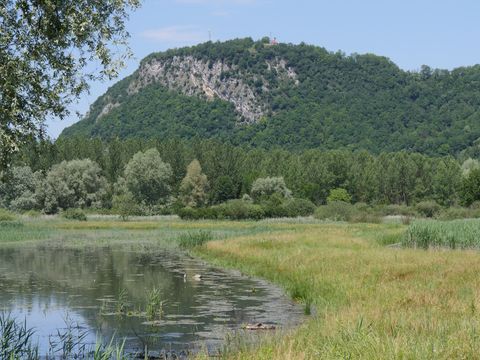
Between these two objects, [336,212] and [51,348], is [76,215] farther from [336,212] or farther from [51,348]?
[51,348]

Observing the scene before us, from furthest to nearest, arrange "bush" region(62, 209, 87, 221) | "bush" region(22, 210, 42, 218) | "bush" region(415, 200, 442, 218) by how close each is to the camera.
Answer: "bush" region(415, 200, 442, 218), "bush" region(22, 210, 42, 218), "bush" region(62, 209, 87, 221)

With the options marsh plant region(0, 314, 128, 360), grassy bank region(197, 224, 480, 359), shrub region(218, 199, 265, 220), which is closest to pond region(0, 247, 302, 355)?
marsh plant region(0, 314, 128, 360)

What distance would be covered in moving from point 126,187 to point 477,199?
57.2 m

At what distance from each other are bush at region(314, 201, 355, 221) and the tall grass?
53.3 meters

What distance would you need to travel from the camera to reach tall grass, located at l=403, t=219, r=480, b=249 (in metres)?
39.9

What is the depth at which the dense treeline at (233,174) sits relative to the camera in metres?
119

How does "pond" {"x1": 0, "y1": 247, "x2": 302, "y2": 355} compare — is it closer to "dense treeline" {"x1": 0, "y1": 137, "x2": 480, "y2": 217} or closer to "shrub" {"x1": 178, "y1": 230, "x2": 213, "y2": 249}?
"shrub" {"x1": 178, "y1": 230, "x2": 213, "y2": 249}

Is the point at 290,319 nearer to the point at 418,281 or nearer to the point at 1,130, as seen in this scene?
the point at 418,281

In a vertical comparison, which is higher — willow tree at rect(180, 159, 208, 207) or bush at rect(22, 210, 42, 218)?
willow tree at rect(180, 159, 208, 207)

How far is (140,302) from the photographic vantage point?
28438 mm

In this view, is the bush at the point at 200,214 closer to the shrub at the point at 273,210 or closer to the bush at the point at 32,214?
the shrub at the point at 273,210

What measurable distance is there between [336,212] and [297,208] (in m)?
8.40

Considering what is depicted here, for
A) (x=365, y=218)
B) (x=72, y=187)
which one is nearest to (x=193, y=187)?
(x=72, y=187)

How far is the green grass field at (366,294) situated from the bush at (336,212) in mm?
43741
